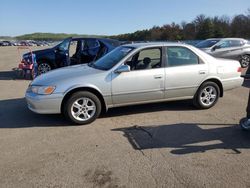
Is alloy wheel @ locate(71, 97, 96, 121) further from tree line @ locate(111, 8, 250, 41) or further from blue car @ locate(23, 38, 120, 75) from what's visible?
tree line @ locate(111, 8, 250, 41)

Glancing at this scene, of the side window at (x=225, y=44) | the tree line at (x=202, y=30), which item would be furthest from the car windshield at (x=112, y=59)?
the tree line at (x=202, y=30)

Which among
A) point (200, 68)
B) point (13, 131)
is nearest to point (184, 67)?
point (200, 68)

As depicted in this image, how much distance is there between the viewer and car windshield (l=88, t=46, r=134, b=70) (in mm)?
6125

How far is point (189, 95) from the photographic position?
21.5ft

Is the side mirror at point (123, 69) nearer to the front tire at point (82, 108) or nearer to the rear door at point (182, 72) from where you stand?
the front tire at point (82, 108)

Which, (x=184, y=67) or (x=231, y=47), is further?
(x=231, y=47)

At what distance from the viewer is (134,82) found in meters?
5.98

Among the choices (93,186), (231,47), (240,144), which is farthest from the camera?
(231,47)

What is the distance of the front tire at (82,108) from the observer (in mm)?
5648

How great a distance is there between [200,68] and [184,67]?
395mm

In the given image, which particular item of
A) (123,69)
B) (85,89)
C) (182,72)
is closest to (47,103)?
(85,89)

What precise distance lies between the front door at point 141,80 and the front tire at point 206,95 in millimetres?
914

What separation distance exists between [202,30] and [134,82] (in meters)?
65.7

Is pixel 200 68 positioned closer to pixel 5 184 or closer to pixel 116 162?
pixel 116 162
